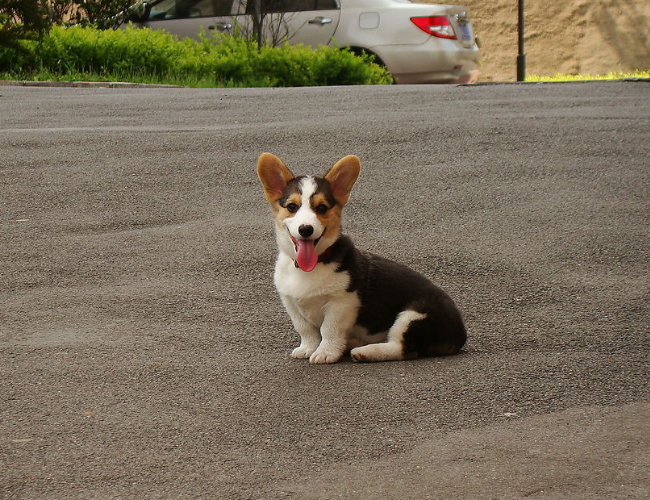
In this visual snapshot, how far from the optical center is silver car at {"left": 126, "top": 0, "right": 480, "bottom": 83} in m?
14.9

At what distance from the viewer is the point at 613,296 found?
236 inches

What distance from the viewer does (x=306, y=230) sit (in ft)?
14.7

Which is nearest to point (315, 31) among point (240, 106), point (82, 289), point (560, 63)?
point (240, 106)

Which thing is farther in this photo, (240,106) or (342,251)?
(240,106)

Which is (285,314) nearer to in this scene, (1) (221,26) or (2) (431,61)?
(2) (431,61)

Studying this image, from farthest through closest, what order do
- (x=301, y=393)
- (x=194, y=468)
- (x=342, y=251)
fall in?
(x=342, y=251), (x=301, y=393), (x=194, y=468)

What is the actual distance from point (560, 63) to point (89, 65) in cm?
1175

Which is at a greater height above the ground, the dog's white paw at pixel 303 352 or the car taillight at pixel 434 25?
the car taillight at pixel 434 25

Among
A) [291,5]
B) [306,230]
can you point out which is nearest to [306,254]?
[306,230]

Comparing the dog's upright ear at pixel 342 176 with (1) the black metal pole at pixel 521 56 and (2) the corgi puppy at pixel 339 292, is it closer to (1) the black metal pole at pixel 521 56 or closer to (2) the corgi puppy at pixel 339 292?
(2) the corgi puppy at pixel 339 292

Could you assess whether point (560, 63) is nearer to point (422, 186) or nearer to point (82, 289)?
point (422, 186)

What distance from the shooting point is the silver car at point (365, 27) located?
14.9 m

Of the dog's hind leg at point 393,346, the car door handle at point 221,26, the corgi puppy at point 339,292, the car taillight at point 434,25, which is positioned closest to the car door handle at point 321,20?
the car door handle at point 221,26

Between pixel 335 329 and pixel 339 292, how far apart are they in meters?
0.19
